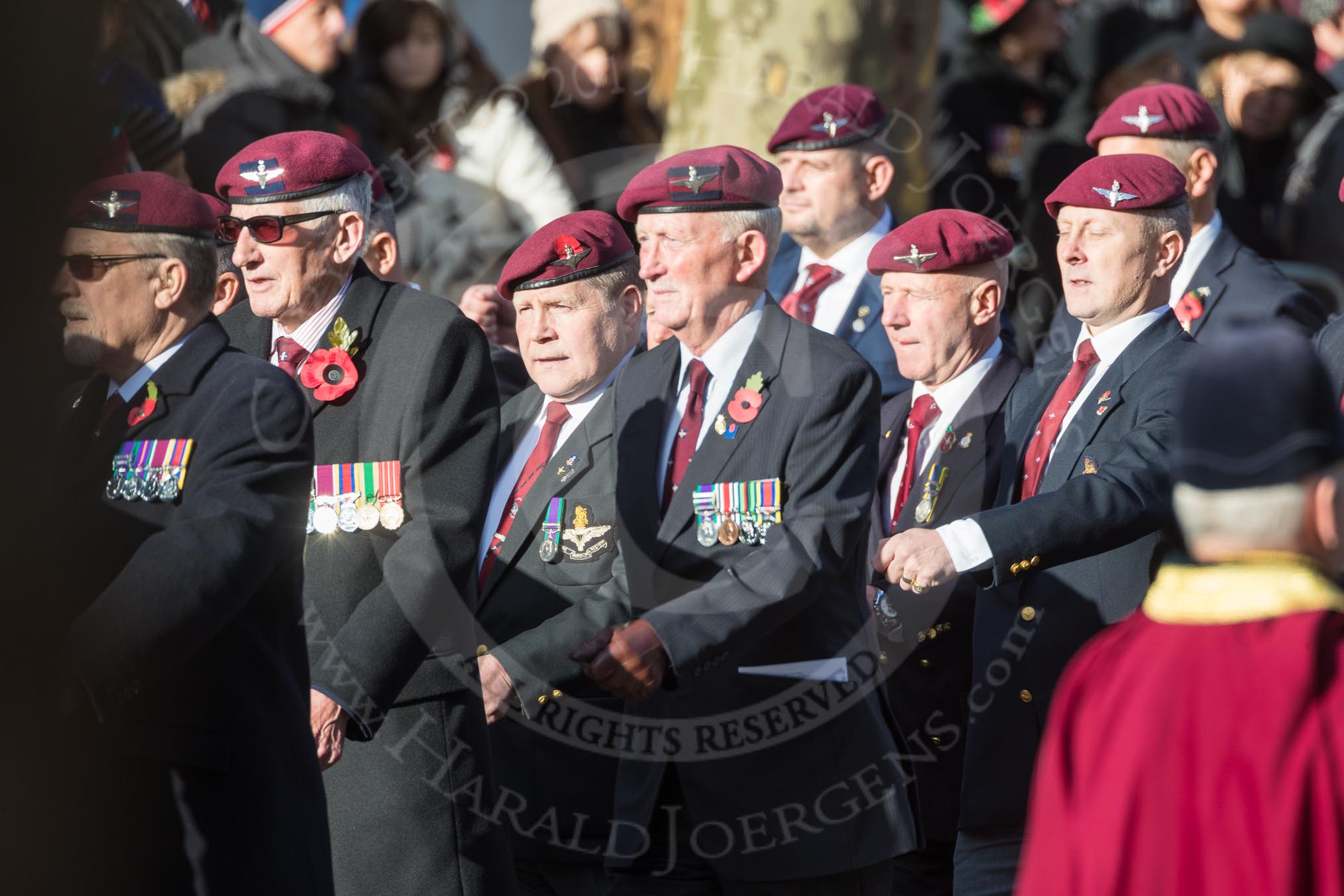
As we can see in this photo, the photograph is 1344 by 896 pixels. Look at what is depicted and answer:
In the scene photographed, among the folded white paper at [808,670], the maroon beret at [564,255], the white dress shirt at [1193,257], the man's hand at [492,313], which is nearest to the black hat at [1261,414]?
the folded white paper at [808,670]

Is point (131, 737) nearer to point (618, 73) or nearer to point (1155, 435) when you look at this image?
point (1155, 435)

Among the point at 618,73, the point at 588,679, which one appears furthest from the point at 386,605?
the point at 618,73

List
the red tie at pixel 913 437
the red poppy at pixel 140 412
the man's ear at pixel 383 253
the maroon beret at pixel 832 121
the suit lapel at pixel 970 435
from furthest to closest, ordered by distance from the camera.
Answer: the maroon beret at pixel 832 121, the man's ear at pixel 383 253, the red tie at pixel 913 437, the suit lapel at pixel 970 435, the red poppy at pixel 140 412

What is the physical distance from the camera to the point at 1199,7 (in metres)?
9.30

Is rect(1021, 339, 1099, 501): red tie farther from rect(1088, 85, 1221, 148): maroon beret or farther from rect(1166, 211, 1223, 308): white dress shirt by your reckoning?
rect(1088, 85, 1221, 148): maroon beret

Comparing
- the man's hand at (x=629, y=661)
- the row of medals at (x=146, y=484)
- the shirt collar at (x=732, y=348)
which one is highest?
the shirt collar at (x=732, y=348)

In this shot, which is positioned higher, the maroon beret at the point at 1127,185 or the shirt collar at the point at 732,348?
the maroon beret at the point at 1127,185

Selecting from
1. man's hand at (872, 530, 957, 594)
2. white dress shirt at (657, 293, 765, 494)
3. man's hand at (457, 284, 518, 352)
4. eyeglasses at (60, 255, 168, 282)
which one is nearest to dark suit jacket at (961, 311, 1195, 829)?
man's hand at (872, 530, 957, 594)

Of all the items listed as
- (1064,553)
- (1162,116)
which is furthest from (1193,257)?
(1064,553)

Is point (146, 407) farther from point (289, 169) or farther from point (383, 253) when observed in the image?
point (383, 253)

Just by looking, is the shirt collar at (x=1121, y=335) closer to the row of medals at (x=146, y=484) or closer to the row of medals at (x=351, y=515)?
the row of medals at (x=351, y=515)

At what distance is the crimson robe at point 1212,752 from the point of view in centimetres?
259

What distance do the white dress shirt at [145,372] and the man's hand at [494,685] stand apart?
116 centimetres

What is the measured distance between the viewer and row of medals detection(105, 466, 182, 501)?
12.3 ft
